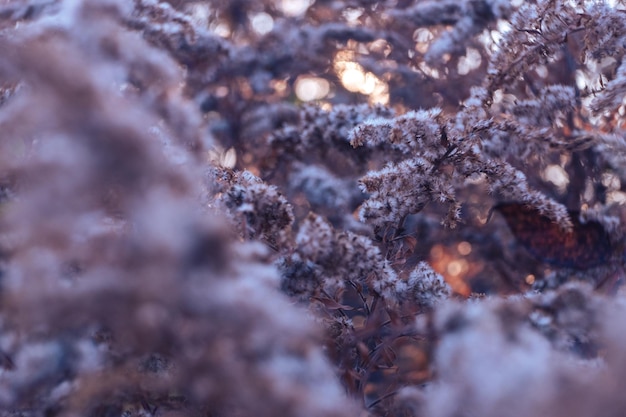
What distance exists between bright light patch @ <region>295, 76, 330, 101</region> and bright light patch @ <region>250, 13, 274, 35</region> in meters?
0.25

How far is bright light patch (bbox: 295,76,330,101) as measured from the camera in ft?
8.36

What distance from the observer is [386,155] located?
1.43 m

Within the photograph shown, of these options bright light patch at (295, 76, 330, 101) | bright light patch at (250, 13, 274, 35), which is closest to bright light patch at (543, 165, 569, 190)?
bright light patch at (295, 76, 330, 101)

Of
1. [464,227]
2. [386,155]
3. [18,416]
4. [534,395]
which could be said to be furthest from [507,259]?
[18,416]

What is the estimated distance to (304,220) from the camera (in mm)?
1003

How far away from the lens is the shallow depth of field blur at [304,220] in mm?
663

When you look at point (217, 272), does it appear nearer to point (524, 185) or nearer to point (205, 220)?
point (205, 220)

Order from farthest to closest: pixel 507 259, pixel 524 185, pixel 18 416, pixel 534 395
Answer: pixel 507 259, pixel 524 185, pixel 18 416, pixel 534 395

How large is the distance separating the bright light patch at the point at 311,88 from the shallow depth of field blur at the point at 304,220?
9.3 inches

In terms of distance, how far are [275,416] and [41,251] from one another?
0.33 m

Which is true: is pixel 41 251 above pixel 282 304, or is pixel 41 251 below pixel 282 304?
above

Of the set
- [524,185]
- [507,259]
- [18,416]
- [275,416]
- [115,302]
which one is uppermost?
[115,302]

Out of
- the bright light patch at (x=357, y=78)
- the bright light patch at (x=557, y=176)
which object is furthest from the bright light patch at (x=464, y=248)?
the bright light patch at (x=357, y=78)

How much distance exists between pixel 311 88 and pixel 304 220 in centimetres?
170
